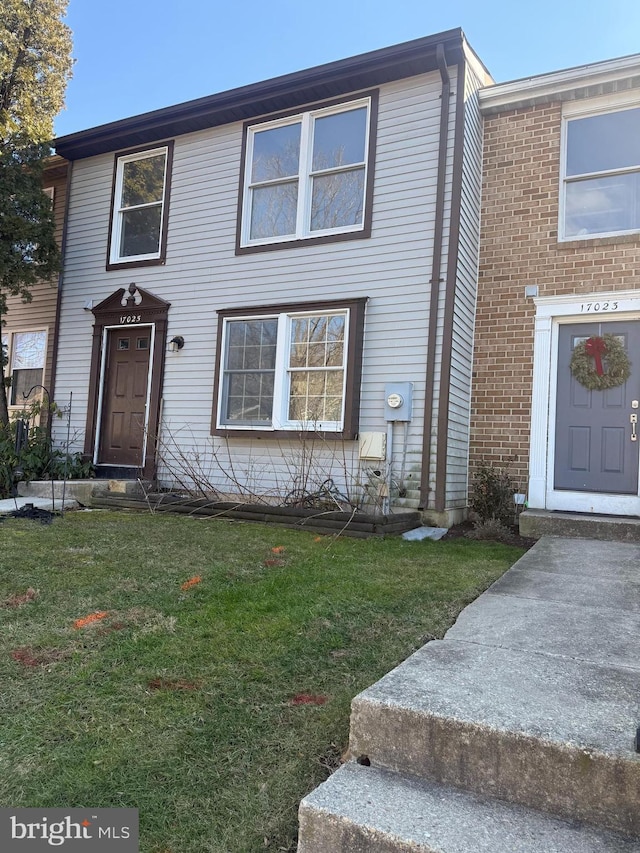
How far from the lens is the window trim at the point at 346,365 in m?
7.05

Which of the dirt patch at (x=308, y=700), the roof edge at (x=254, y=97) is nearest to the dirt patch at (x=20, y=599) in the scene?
the dirt patch at (x=308, y=700)

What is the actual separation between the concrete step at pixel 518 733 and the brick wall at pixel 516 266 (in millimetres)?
5015

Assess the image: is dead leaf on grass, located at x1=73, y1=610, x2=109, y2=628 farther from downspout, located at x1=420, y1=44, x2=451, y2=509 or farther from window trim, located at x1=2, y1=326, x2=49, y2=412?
window trim, located at x1=2, y1=326, x2=49, y2=412

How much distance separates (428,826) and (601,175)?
7.29m

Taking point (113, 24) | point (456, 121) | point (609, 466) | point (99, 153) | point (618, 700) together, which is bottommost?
point (618, 700)

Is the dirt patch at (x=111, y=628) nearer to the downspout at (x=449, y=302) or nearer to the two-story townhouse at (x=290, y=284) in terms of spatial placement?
the two-story townhouse at (x=290, y=284)

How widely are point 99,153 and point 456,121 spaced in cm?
579

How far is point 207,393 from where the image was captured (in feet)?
26.7

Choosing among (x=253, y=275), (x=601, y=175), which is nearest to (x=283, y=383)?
(x=253, y=275)

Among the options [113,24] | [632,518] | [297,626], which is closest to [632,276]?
[632,518]

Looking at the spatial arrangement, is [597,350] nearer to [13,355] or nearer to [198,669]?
[198,669]

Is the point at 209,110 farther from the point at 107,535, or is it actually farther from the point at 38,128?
the point at 107,535

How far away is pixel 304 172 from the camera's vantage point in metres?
7.73

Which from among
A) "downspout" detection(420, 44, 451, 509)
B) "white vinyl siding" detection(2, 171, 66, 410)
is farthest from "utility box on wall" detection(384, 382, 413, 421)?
"white vinyl siding" detection(2, 171, 66, 410)
